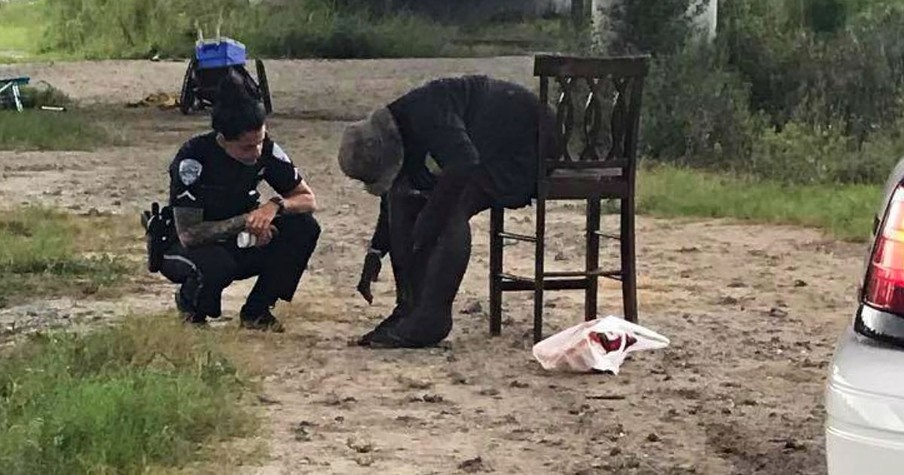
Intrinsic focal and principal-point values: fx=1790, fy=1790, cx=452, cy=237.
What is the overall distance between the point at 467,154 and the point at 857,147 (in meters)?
8.34

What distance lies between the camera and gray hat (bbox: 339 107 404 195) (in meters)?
7.46

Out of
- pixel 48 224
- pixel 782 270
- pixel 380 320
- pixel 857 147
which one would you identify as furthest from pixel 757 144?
pixel 380 320

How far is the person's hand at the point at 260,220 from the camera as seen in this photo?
785 cm

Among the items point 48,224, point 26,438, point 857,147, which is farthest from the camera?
point 857,147

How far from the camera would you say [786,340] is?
798 centimetres

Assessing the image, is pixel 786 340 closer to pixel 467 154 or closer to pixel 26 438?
pixel 467 154

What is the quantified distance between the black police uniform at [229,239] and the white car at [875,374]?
180 inches

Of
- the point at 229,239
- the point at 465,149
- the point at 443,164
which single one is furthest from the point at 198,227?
the point at 465,149

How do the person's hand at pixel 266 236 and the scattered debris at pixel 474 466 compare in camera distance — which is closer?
the scattered debris at pixel 474 466

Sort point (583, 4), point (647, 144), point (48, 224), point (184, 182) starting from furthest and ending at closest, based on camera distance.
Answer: point (583, 4) → point (647, 144) → point (48, 224) → point (184, 182)

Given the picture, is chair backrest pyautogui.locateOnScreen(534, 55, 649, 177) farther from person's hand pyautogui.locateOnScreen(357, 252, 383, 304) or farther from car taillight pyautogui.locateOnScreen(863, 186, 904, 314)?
car taillight pyautogui.locateOnScreen(863, 186, 904, 314)

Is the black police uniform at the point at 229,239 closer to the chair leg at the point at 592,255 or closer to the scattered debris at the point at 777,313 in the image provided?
the chair leg at the point at 592,255

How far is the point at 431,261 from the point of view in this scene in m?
7.65

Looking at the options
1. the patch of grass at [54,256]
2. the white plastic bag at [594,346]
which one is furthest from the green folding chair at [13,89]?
the white plastic bag at [594,346]
